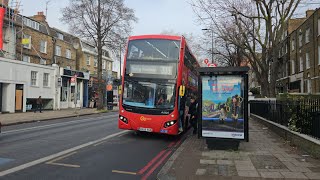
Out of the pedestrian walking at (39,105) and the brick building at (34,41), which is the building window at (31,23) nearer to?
the brick building at (34,41)

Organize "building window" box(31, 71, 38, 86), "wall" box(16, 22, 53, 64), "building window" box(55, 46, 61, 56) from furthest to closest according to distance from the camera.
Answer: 1. "building window" box(55, 46, 61, 56)
2. "wall" box(16, 22, 53, 64)
3. "building window" box(31, 71, 38, 86)

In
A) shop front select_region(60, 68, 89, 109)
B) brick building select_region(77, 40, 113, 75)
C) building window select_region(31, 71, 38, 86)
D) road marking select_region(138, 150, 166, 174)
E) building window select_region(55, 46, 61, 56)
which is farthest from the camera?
brick building select_region(77, 40, 113, 75)

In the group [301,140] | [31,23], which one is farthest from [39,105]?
[301,140]

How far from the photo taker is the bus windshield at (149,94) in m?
11.8

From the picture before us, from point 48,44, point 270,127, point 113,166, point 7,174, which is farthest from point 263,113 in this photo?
point 48,44

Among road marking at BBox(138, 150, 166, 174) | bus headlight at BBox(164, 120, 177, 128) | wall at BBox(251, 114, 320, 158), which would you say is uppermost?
bus headlight at BBox(164, 120, 177, 128)

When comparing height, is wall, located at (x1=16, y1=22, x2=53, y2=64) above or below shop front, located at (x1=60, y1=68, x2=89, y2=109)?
above

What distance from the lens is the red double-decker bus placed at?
1179 cm

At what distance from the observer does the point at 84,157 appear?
27.6ft

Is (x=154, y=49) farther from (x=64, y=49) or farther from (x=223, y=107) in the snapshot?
(x=64, y=49)

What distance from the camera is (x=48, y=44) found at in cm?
3831

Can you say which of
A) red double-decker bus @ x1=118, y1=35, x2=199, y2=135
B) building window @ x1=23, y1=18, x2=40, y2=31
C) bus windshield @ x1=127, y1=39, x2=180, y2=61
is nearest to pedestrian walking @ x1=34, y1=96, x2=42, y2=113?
building window @ x1=23, y1=18, x2=40, y2=31

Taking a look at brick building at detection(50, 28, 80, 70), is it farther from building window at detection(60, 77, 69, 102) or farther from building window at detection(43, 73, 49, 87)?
building window at detection(43, 73, 49, 87)

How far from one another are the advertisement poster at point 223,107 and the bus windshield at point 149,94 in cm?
243
